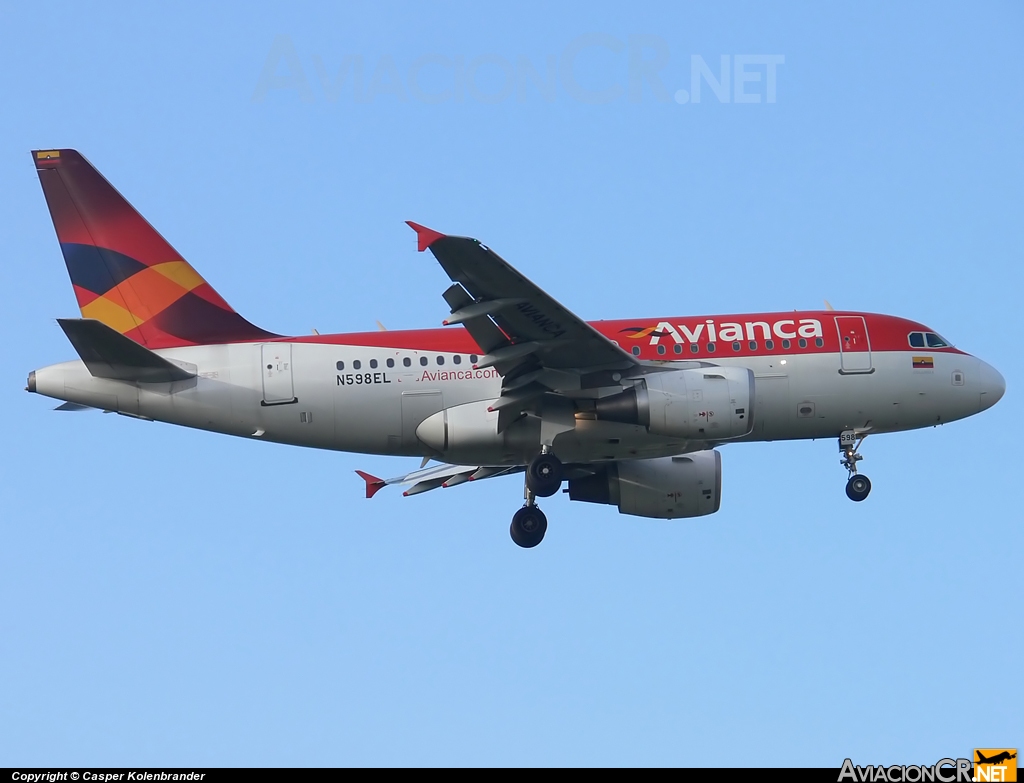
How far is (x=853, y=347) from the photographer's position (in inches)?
1535

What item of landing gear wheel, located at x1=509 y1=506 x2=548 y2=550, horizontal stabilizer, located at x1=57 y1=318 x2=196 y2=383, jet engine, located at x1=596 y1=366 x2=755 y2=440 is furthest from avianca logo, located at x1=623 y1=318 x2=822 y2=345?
horizontal stabilizer, located at x1=57 y1=318 x2=196 y2=383

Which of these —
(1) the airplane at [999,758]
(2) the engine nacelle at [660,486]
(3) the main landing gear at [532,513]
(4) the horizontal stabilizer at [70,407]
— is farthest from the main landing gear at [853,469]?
(4) the horizontal stabilizer at [70,407]

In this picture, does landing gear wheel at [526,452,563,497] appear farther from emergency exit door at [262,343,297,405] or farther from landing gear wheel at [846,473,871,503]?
landing gear wheel at [846,473,871,503]

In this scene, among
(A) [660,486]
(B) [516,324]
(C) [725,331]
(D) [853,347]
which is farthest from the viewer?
(A) [660,486]

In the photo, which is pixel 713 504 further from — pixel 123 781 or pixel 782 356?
pixel 123 781

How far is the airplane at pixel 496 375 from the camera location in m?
36.4

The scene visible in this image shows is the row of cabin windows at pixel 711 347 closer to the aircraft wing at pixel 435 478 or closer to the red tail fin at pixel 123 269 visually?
the aircraft wing at pixel 435 478

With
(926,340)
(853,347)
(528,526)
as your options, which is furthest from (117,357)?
(926,340)

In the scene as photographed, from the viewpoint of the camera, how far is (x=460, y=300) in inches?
1352

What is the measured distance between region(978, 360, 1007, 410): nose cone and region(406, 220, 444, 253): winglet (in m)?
17.1

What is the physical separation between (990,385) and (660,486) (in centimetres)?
958

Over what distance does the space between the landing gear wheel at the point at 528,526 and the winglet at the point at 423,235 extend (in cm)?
1067

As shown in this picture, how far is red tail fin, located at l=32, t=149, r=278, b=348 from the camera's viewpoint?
3938 cm

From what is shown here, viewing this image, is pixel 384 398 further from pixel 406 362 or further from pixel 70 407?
pixel 70 407
